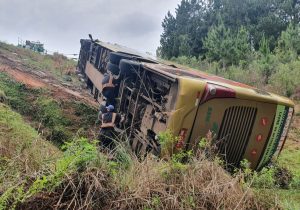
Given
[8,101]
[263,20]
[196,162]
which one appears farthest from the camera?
[263,20]

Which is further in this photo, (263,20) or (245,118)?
(263,20)

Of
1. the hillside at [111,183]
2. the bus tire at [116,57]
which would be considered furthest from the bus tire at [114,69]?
the hillside at [111,183]

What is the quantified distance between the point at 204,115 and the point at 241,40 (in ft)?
73.7

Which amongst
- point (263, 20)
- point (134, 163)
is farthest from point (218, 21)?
point (134, 163)

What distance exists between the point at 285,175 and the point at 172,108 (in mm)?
2614

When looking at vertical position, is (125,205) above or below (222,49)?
below

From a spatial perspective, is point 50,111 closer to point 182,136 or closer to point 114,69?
point 114,69

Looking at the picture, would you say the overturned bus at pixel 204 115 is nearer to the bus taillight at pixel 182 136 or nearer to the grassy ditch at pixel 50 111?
the bus taillight at pixel 182 136

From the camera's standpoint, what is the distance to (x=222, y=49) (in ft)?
87.8

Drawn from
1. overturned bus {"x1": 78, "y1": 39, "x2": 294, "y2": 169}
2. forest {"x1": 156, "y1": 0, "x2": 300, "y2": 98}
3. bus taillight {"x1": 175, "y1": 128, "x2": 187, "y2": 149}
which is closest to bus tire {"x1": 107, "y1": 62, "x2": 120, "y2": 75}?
overturned bus {"x1": 78, "y1": 39, "x2": 294, "y2": 169}

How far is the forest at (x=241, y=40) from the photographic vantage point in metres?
19.1

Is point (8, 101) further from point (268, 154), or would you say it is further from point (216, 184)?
point (216, 184)

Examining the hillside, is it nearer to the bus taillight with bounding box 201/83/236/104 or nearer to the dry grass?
the dry grass

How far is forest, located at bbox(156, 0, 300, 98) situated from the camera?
62.8 feet
